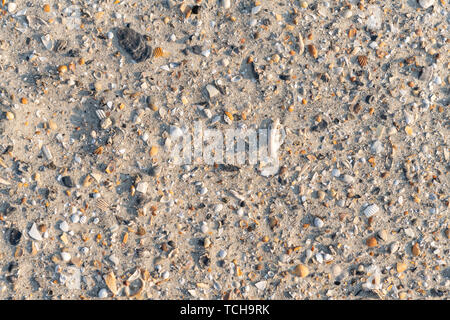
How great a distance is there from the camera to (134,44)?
8.08 ft

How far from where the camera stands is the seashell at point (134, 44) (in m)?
2.46

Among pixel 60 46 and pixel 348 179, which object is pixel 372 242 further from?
pixel 60 46

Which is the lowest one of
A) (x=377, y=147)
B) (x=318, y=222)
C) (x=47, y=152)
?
(x=318, y=222)

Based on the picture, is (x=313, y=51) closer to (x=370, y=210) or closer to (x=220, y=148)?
(x=220, y=148)

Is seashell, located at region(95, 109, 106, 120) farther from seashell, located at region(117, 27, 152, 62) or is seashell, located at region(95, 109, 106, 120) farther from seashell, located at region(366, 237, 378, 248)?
seashell, located at region(366, 237, 378, 248)

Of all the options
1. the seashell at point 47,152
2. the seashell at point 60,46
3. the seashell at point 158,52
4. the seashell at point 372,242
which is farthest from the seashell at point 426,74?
the seashell at point 47,152

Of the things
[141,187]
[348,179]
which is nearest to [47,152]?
[141,187]

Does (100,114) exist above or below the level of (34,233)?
above

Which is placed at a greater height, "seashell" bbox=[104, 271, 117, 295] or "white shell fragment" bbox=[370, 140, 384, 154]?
"white shell fragment" bbox=[370, 140, 384, 154]

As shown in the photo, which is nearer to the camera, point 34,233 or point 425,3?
point 34,233

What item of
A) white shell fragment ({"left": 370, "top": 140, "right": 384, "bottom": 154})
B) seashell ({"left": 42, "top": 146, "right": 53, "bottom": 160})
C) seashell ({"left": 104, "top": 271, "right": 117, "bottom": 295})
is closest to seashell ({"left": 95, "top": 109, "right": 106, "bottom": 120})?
seashell ({"left": 42, "top": 146, "right": 53, "bottom": 160})

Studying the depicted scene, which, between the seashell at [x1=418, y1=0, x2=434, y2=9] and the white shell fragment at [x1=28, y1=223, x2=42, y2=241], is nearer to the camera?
the white shell fragment at [x1=28, y1=223, x2=42, y2=241]

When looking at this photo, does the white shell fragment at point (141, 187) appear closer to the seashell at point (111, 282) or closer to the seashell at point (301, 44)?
the seashell at point (111, 282)

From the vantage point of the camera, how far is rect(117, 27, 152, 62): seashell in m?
2.46
